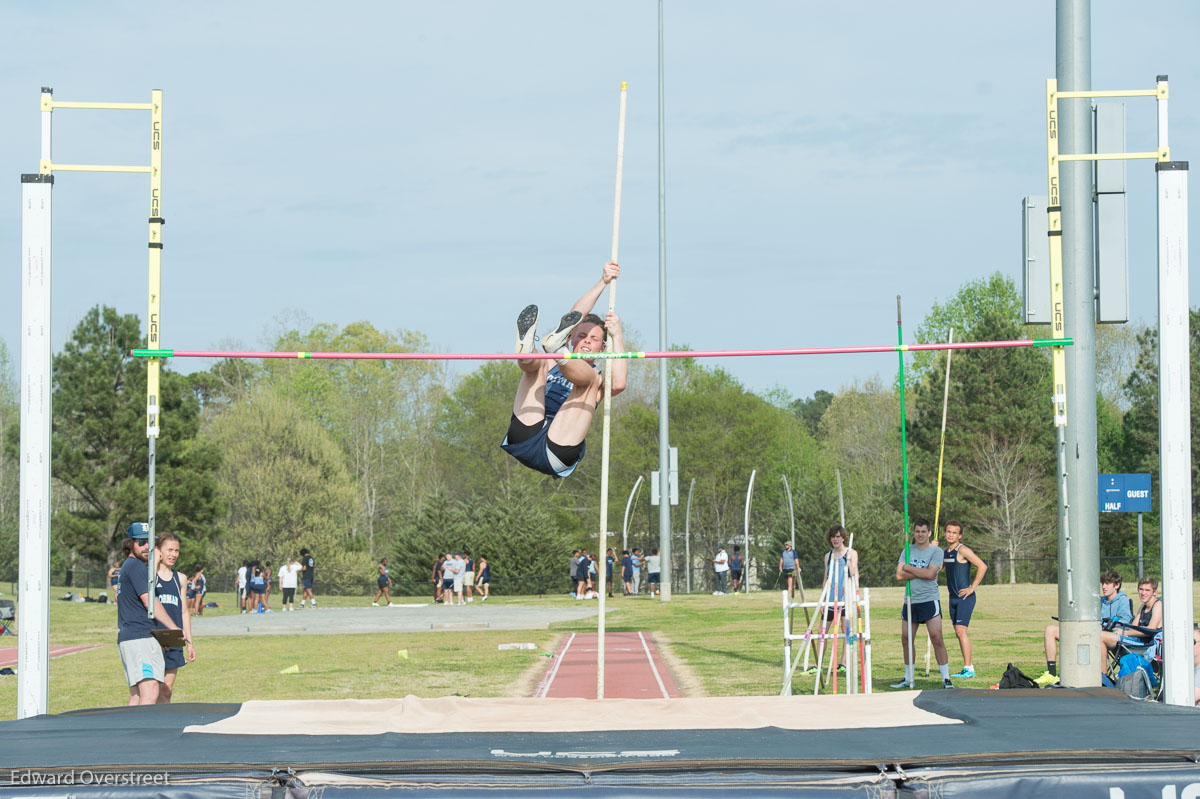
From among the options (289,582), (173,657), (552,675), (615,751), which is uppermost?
(615,751)

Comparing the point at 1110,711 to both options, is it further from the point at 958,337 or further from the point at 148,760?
the point at 958,337

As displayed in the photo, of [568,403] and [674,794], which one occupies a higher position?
[568,403]

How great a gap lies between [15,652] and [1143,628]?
1276 cm

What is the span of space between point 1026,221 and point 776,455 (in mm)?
38134

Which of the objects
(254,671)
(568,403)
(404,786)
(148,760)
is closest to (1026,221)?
(568,403)

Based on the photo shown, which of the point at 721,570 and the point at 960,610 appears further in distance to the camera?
the point at 721,570

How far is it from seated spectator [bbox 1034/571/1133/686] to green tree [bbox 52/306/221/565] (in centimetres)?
2581

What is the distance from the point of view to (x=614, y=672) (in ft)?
35.5

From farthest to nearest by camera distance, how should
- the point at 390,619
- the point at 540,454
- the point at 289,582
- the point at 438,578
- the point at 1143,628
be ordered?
the point at 438,578 < the point at 289,582 < the point at 390,619 < the point at 1143,628 < the point at 540,454

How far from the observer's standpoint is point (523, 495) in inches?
1302

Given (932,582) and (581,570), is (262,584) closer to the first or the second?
(581,570)

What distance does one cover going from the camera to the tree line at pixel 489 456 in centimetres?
3092

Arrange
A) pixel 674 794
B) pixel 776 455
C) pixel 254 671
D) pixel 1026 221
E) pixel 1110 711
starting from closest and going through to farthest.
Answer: pixel 674 794
pixel 1110 711
pixel 1026 221
pixel 254 671
pixel 776 455

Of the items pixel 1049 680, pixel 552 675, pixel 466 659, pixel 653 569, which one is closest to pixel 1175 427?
pixel 1049 680
